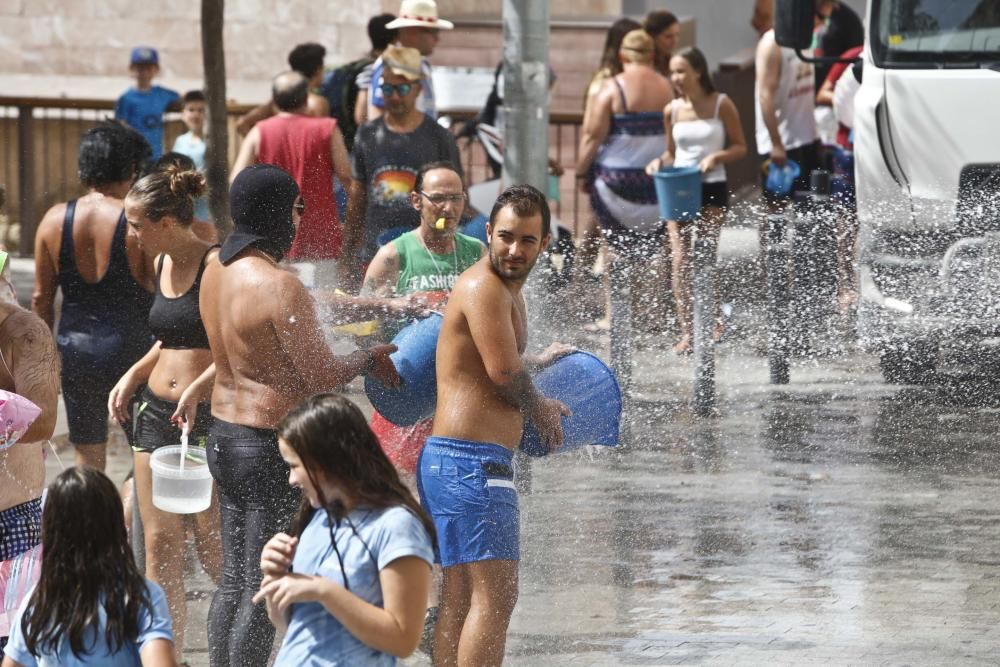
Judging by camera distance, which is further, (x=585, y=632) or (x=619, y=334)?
(x=619, y=334)

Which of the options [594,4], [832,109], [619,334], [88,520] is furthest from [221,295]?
[594,4]

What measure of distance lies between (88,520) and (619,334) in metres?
5.65

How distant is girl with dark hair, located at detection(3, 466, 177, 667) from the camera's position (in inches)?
143

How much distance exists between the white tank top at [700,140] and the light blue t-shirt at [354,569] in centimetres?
660

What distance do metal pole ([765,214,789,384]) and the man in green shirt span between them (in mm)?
3374

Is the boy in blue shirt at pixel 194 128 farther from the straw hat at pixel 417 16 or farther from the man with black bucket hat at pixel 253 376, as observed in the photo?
the man with black bucket hat at pixel 253 376

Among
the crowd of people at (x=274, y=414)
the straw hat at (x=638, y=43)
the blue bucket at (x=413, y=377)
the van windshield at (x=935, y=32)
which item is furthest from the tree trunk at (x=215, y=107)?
the blue bucket at (x=413, y=377)

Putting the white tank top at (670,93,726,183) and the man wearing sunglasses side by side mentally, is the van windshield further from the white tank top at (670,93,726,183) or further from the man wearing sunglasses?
the man wearing sunglasses

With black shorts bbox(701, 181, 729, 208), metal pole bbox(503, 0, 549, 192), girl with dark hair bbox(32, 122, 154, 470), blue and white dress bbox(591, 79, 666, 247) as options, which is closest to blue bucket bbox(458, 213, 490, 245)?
girl with dark hair bbox(32, 122, 154, 470)

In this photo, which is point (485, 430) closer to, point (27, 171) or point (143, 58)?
point (143, 58)

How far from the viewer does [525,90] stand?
28.8ft

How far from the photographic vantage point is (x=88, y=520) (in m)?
3.69

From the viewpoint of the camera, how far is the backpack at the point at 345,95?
10992 mm

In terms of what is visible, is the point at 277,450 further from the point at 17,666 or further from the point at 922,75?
the point at 922,75
